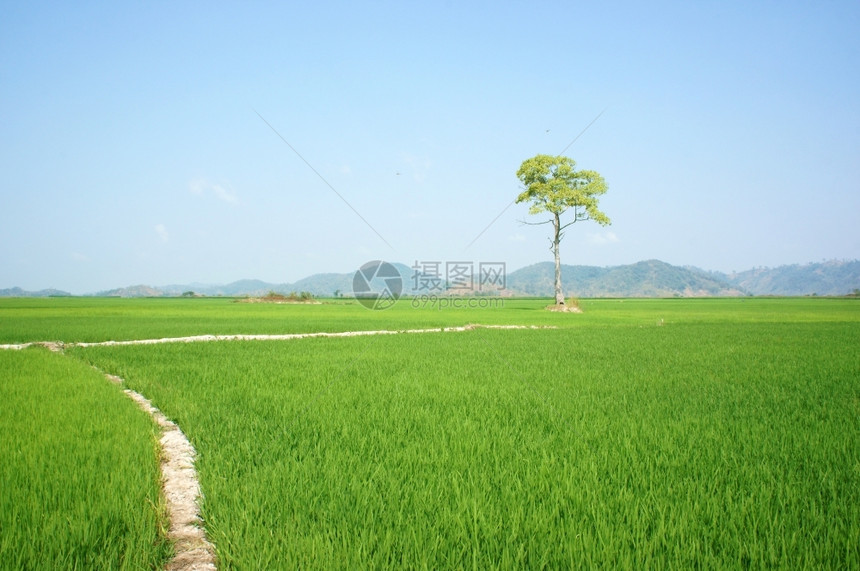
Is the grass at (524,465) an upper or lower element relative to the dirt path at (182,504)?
upper

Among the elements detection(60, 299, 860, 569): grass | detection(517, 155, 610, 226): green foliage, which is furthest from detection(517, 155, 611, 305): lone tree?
detection(60, 299, 860, 569): grass

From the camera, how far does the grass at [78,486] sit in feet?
8.08

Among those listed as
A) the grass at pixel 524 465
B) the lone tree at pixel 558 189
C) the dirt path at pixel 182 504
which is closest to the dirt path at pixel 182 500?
the dirt path at pixel 182 504

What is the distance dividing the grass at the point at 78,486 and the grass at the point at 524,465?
37cm

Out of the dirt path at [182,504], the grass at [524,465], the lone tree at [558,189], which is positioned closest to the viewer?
the grass at [524,465]

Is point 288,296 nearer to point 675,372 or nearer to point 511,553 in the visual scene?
point 675,372

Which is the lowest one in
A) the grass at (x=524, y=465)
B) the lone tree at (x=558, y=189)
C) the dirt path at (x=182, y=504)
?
the dirt path at (x=182, y=504)

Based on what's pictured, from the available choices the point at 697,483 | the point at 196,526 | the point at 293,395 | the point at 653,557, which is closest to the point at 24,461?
the point at 196,526

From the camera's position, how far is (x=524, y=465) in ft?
11.9

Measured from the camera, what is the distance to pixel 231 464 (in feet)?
11.9

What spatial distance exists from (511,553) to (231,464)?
7.48 feet

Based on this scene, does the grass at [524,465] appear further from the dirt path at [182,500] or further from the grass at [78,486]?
the grass at [78,486]

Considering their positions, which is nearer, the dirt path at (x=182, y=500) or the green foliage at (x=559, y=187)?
the dirt path at (x=182, y=500)

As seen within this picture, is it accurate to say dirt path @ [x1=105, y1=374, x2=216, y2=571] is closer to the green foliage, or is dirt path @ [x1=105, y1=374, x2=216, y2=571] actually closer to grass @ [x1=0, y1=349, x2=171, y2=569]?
grass @ [x1=0, y1=349, x2=171, y2=569]
